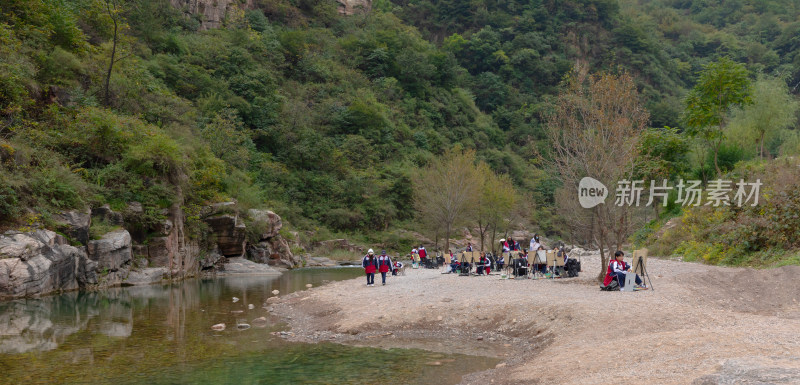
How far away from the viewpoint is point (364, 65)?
75562 mm

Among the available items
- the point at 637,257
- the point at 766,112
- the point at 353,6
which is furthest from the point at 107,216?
the point at 353,6

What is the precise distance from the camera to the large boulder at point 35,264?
64.1 ft

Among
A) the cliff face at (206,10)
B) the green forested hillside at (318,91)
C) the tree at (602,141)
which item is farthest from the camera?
the cliff face at (206,10)

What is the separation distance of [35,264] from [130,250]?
19.8ft

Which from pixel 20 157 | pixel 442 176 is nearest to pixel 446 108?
pixel 442 176

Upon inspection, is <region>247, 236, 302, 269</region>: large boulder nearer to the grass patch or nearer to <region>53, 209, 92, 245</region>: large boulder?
the grass patch

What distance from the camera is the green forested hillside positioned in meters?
28.6

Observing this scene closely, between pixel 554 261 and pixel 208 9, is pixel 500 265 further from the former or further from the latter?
pixel 208 9

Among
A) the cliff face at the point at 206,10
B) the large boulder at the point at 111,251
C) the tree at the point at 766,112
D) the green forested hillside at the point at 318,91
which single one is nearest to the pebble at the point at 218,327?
the green forested hillside at the point at 318,91

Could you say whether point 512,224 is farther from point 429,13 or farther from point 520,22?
point 429,13

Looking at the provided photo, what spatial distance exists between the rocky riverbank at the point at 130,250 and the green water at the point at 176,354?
7.67 ft

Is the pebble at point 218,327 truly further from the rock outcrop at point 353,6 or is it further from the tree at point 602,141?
the rock outcrop at point 353,6

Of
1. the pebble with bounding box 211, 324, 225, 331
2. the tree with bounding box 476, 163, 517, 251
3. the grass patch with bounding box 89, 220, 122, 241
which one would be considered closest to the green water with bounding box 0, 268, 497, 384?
the pebble with bounding box 211, 324, 225, 331

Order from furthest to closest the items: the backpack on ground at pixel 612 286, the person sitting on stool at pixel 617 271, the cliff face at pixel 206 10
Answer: the cliff face at pixel 206 10 < the backpack on ground at pixel 612 286 < the person sitting on stool at pixel 617 271
